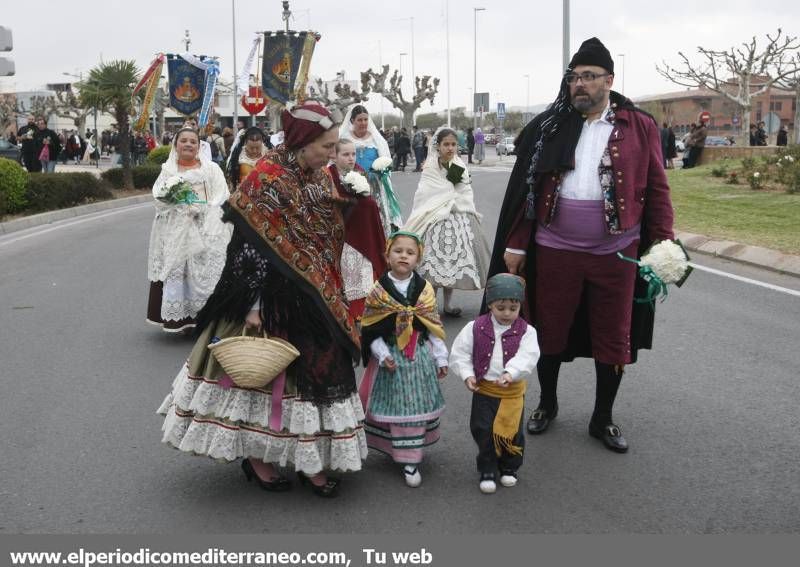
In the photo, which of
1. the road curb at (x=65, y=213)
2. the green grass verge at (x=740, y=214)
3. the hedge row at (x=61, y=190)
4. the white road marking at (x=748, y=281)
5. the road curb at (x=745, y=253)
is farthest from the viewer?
the hedge row at (x=61, y=190)

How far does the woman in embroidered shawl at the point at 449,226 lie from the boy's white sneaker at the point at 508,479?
4.21m

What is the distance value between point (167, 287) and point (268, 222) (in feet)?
13.7

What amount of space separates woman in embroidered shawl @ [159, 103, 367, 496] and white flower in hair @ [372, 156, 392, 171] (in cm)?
451

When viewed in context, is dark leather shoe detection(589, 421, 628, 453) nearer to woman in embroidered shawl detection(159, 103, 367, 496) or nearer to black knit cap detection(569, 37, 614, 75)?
woman in embroidered shawl detection(159, 103, 367, 496)

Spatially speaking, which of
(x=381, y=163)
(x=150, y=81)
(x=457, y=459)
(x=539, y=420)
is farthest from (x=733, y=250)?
(x=150, y=81)

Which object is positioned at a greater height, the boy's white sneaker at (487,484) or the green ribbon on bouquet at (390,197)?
the green ribbon on bouquet at (390,197)

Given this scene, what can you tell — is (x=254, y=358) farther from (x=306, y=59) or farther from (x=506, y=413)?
(x=306, y=59)

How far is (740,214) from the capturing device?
644 inches

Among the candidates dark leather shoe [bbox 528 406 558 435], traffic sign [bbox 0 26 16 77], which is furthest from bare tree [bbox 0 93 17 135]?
dark leather shoe [bbox 528 406 558 435]

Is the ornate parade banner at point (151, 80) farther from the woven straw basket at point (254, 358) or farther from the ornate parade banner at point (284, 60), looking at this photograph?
the woven straw basket at point (254, 358)

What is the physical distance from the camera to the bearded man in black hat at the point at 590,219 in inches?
199

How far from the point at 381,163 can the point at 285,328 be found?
4.73 metres

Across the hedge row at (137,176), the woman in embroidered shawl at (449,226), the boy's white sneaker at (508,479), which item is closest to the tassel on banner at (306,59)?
the hedge row at (137,176)

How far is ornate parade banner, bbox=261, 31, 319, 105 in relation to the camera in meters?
21.4
